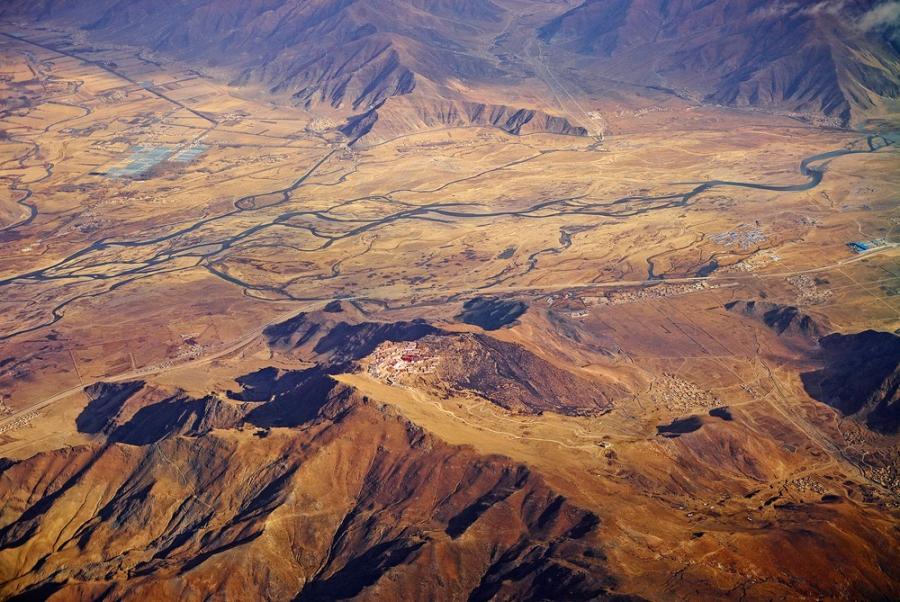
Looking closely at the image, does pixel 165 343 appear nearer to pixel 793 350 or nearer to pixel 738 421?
pixel 738 421

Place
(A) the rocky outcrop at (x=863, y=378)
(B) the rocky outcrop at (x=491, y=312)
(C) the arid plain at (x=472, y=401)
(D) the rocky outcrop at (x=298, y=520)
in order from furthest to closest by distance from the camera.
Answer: (B) the rocky outcrop at (x=491, y=312) < (A) the rocky outcrop at (x=863, y=378) < (C) the arid plain at (x=472, y=401) < (D) the rocky outcrop at (x=298, y=520)

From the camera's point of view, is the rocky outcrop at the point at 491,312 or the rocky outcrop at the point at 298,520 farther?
the rocky outcrop at the point at 491,312

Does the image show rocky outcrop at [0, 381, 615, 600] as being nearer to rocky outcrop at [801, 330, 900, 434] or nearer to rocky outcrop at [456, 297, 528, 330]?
rocky outcrop at [456, 297, 528, 330]

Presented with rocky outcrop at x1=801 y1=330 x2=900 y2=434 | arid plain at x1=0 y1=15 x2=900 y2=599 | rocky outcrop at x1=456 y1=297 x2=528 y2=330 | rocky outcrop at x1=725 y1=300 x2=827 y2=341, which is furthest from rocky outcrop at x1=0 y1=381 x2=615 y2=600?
rocky outcrop at x1=725 y1=300 x2=827 y2=341

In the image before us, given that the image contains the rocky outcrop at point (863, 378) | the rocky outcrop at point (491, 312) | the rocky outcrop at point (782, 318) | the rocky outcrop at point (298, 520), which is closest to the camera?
the rocky outcrop at point (298, 520)

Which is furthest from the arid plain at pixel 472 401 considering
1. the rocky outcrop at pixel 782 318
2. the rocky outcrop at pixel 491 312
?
the rocky outcrop at pixel 491 312

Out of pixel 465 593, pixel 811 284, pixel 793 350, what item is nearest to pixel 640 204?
pixel 811 284

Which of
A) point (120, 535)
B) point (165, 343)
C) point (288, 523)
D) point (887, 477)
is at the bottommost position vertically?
point (165, 343)

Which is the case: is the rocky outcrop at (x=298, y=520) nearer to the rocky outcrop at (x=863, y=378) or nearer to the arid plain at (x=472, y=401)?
the arid plain at (x=472, y=401)

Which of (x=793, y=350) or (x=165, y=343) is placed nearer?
(x=793, y=350)
